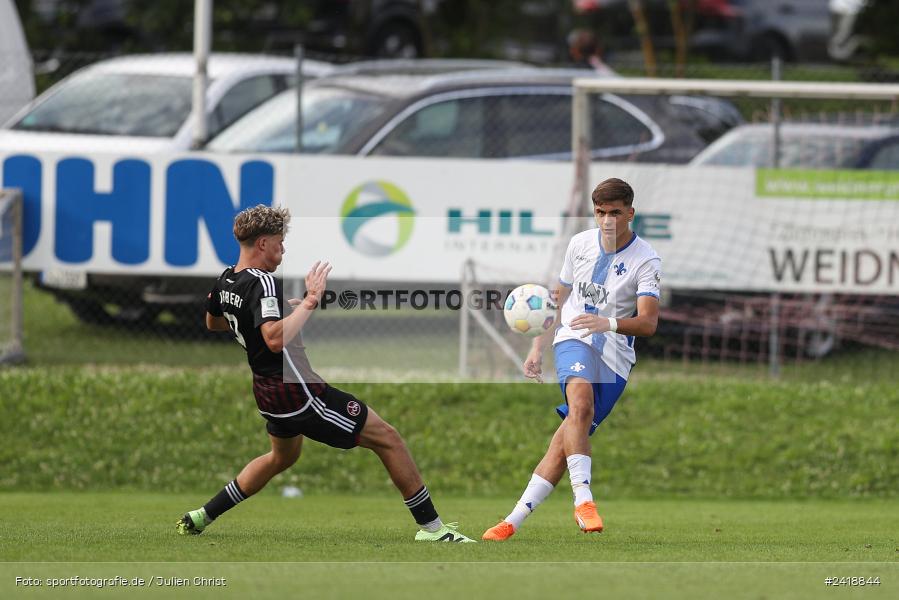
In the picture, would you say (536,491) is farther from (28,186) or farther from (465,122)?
(28,186)

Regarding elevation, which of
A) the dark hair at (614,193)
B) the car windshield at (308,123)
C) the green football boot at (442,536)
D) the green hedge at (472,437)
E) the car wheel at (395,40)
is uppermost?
the car wheel at (395,40)

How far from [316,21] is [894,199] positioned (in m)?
12.8

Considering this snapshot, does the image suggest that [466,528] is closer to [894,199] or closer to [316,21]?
[894,199]

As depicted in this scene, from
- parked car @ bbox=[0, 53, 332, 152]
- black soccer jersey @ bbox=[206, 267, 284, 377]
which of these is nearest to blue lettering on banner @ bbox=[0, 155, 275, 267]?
parked car @ bbox=[0, 53, 332, 152]

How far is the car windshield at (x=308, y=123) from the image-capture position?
1525 cm

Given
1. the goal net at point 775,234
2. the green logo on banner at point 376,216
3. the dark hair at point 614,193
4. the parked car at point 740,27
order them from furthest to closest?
the parked car at point 740,27
the goal net at point 775,234
the green logo on banner at point 376,216
the dark hair at point 614,193

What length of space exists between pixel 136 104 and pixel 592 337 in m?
9.31

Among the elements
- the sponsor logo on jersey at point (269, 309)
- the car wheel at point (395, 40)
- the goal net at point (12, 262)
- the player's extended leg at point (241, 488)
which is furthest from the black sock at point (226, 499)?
the car wheel at point (395, 40)

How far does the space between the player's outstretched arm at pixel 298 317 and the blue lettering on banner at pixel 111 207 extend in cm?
697

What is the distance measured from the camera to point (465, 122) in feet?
50.3

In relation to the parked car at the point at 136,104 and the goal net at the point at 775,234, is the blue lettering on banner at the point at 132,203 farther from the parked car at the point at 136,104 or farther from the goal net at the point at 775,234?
the goal net at the point at 775,234

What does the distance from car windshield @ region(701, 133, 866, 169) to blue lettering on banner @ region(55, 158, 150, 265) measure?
5519 mm

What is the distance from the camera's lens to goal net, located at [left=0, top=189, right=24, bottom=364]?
14.3 metres

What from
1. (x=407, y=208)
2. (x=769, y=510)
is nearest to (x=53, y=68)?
(x=407, y=208)
